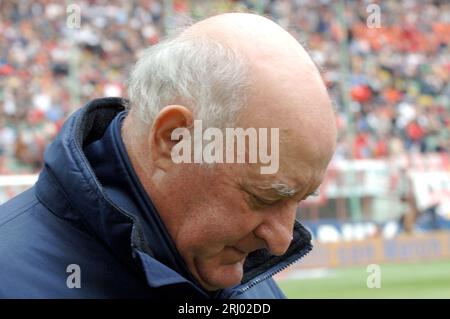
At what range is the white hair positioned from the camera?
65.3 inches

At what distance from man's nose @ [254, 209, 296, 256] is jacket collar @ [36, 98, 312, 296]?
0.42 ft

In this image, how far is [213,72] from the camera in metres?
1.70

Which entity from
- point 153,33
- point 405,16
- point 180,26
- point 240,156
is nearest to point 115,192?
point 240,156

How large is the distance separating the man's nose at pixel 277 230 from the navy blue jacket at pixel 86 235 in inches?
6.3

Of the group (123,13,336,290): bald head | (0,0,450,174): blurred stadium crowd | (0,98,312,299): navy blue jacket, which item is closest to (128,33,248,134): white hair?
(123,13,336,290): bald head

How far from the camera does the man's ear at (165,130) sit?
1657 millimetres

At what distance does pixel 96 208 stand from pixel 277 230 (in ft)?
1.19

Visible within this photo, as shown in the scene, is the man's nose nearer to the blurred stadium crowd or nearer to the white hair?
the white hair

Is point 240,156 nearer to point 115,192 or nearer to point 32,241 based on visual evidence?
point 115,192

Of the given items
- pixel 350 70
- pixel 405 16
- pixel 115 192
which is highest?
pixel 405 16

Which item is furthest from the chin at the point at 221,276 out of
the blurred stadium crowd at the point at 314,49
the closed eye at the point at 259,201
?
A: the blurred stadium crowd at the point at 314,49

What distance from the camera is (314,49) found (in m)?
10.9

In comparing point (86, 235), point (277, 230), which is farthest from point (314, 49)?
point (86, 235)

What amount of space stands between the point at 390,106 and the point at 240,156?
1601cm
